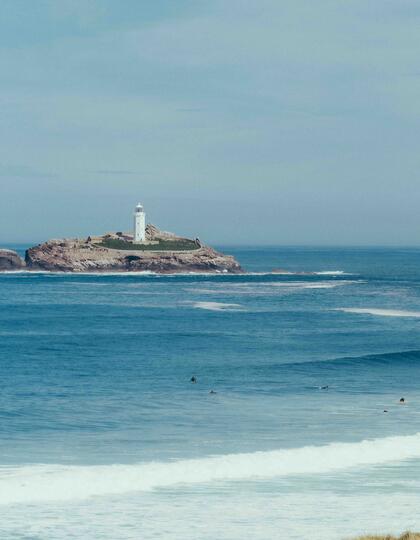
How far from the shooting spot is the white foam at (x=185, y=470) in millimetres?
29091

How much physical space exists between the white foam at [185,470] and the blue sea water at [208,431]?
0.07 m

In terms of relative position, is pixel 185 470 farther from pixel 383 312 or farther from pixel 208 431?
pixel 383 312

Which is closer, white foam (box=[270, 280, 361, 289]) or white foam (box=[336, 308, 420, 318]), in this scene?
white foam (box=[336, 308, 420, 318])

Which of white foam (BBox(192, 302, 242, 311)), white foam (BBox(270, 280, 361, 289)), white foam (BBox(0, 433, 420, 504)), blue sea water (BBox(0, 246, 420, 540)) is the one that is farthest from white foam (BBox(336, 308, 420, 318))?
white foam (BBox(0, 433, 420, 504))

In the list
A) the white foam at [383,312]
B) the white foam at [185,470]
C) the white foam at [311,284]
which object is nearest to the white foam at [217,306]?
the white foam at [383,312]

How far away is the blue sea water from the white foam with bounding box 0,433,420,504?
0.07m

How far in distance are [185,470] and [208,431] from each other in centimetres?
667

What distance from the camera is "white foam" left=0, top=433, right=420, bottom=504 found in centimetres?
2909

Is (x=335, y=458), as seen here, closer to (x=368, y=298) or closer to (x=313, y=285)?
(x=368, y=298)

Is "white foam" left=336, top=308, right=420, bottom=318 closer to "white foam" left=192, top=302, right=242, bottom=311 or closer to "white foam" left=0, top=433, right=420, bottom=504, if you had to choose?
"white foam" left=192, top=302, right=242, bottom=311

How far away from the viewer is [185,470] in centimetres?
3141

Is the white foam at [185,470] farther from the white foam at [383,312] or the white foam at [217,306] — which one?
the white foam at [217,306]

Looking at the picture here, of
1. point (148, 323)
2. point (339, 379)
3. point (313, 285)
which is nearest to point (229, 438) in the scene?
point (339, 379)

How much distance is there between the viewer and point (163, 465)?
32.0 meters
